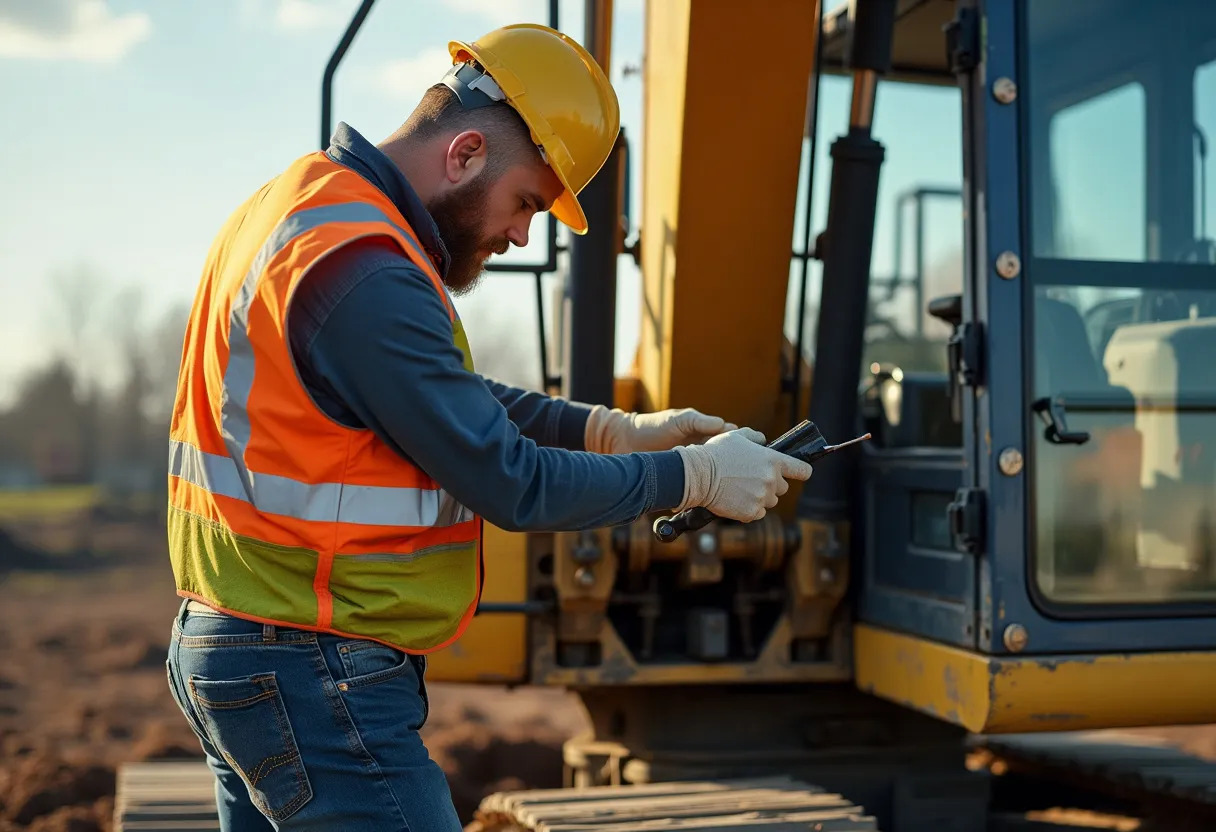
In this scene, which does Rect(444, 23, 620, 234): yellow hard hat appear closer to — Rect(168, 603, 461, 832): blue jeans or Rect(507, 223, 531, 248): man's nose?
Rect(507, 223, 531, 248): man's nose

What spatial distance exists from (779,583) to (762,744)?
49 cm

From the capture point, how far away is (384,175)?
1901mm

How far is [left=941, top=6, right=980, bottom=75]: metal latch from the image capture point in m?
2.90

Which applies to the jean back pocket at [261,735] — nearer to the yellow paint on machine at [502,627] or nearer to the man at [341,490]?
the man at [341,490]

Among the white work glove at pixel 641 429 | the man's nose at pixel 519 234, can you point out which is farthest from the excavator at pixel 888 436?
the man's nose at pixel 519 234

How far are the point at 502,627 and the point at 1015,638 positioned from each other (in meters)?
1.30

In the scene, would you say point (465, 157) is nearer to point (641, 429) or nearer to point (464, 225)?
point (464, 225)

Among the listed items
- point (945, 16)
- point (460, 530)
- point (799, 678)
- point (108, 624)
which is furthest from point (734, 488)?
point (108, 624)

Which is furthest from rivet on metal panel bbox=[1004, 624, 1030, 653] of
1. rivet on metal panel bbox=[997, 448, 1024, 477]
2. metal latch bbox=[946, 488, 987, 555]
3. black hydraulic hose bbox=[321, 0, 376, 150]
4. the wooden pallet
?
black hydraulic hose bbox=[321, 0, 376, 150]

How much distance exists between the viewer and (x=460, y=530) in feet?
6.20

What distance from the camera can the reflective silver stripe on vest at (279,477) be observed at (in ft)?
5.68

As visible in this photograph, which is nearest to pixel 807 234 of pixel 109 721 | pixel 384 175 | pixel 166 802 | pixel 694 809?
pixel 694 809

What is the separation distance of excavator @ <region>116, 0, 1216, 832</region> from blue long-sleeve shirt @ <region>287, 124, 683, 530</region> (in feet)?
3.56

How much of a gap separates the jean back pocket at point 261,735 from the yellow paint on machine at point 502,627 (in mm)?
1659
